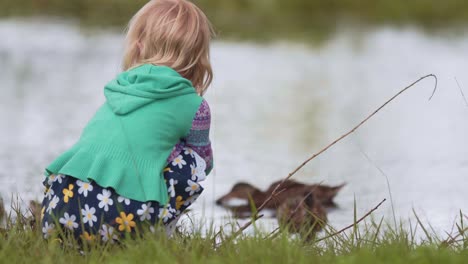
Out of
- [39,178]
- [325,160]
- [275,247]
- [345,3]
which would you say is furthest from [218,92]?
[345,3]

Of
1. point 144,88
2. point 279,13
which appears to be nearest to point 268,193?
point 144,88

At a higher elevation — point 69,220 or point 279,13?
point 279,13

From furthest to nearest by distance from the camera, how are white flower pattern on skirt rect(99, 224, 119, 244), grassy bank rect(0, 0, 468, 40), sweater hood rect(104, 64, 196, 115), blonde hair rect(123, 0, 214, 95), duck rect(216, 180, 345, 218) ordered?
grassy bank rect(0, 0, 468, 40) → duck rect(216, 180, 345, 218) → blonde hair rect(123, 0, 214, 95) → sweater hood rect(104, 64, 196, 115) → white flower pattern on skirt rect(99, 224, 119, 244)

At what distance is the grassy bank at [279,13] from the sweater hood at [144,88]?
572 inches

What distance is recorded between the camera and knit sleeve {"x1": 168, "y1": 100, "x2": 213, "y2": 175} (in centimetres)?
356

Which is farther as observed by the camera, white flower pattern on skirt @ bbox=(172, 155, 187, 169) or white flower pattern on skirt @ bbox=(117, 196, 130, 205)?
white flower pattern on skirt @ bbox=(172, 155, 187, 169)

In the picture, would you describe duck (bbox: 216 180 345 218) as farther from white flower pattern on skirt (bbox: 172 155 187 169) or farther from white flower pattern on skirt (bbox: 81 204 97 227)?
white flower pattern on skirt (bbox: 81 204 97 227)

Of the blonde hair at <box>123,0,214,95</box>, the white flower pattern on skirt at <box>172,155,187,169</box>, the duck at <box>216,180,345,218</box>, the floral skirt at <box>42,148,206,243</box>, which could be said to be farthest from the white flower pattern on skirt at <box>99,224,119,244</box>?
the duck at <box>216,180,345,218</box>

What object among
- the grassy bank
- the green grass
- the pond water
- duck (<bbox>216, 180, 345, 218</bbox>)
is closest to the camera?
the green grass

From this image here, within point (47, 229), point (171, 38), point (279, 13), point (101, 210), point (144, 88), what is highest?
point (279, 13)

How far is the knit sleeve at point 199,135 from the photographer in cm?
356

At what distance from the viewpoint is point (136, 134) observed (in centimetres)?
344

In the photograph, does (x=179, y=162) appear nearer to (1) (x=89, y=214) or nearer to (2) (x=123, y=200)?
(2) (x=123, y=200)

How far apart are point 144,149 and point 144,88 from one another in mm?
224
